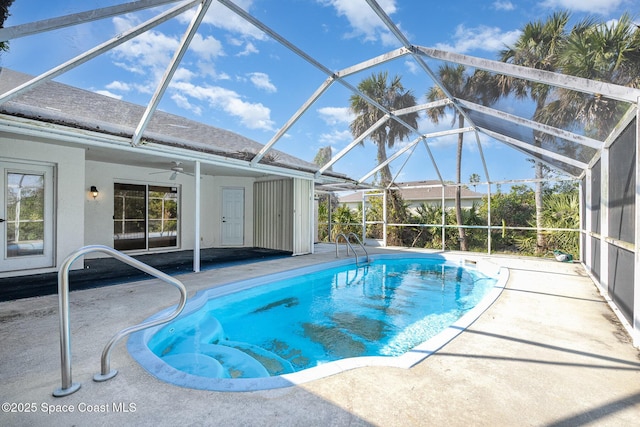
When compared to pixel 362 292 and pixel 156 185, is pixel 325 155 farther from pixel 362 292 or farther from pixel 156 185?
pixel 362 292

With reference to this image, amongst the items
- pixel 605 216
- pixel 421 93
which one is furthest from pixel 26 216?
pixel 605 216

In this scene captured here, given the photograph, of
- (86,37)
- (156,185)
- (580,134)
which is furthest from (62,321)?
(156,185)

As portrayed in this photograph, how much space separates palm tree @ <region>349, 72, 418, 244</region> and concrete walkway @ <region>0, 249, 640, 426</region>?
6.96 metres

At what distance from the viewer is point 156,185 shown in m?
9.46

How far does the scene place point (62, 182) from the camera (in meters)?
6.12

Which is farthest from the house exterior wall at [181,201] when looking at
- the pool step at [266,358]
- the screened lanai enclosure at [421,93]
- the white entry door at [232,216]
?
the pool step at [266,358]

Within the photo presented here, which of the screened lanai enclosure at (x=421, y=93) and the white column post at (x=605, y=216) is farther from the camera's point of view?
the white column post at (x=605, y=216)

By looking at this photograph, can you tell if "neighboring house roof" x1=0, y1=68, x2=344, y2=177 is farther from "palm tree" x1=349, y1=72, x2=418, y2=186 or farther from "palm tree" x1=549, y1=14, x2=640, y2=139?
"palm tree" x1=549, y1=14, x2=640, y2=139

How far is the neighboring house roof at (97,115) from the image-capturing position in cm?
431

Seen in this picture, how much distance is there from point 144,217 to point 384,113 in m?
8.35

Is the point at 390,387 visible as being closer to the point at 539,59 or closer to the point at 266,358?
the point at 266,358

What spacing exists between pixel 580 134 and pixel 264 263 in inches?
264

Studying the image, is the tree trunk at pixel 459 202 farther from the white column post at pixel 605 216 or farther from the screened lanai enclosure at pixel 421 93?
the white column post at pixel 605 216

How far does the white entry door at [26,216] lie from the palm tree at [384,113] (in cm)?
802
